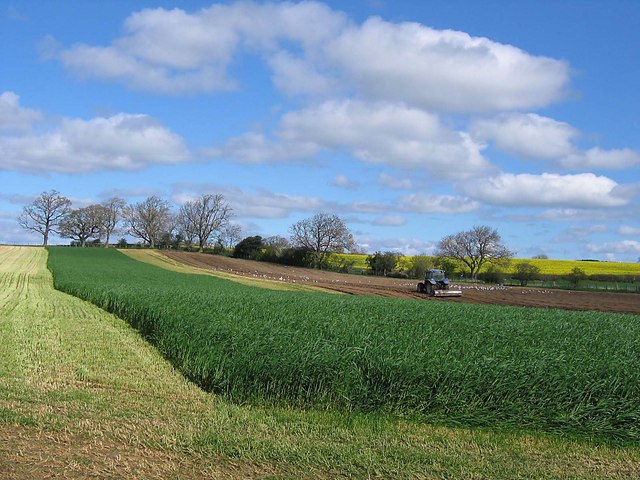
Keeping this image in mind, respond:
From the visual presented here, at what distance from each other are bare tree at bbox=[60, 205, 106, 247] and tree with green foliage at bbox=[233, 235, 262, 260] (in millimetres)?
34364

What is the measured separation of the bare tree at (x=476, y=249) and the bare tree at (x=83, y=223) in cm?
6459

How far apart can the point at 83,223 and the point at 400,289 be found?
78364mm

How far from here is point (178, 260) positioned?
82.0 meters

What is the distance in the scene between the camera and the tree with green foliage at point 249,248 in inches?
3711

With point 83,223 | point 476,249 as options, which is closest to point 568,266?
point 476,249

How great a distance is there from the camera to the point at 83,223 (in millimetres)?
113250

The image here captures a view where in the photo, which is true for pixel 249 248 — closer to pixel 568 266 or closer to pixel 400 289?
pixel 400 289

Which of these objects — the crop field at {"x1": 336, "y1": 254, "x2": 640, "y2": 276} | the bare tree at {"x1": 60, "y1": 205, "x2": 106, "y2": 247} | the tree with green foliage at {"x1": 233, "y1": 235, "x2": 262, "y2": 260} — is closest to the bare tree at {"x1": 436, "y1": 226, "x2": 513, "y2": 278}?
the crop field at {"x1": 336, "y1": 254, "x2": 640, "y2": 276}

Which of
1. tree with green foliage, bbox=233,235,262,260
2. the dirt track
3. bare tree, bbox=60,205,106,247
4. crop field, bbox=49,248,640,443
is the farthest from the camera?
bare tree, bbox=60,205,106,247

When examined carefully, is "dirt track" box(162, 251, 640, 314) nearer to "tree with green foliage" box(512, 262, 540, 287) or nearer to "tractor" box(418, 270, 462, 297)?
"tractor" box(418, 270, 462, 297)

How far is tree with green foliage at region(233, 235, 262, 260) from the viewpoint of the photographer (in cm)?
9425

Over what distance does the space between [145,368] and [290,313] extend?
18.2 feet

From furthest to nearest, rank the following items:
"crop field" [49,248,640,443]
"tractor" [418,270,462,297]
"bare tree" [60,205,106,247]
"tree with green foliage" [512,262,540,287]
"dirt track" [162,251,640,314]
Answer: "bare tree" [60,205,106,247] < "tree with green foliage" [512,262,540,287] < "tractor" [418,270,462,297] < "dirt track" [162,251,640,314] < "crop field" [49,248,640,443]

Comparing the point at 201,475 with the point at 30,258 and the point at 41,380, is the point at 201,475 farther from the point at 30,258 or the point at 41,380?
the point at 30,258
